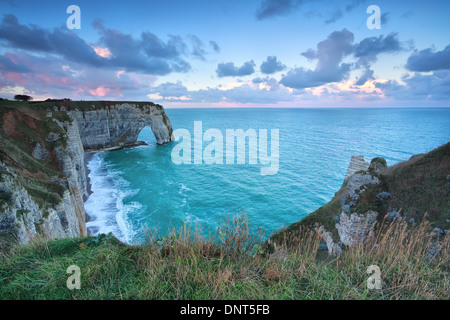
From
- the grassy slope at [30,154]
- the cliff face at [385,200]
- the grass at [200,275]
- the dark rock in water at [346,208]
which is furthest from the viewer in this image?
the grassy slope at [30,154]

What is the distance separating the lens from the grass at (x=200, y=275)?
13.7 feet

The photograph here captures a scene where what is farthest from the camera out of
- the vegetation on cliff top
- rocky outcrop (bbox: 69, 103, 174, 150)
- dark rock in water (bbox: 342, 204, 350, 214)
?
rocky outcrop (bbox: 69, 103, 174, 150)

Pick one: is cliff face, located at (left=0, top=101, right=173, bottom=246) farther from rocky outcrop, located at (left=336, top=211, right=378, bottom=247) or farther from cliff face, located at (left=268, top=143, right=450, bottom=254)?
rocky outcrop, located at (left=336, top=211, right=378, bottom=247)

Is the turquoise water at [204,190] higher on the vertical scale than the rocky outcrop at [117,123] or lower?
lower

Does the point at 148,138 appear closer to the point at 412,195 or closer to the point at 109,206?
the point at 109,206

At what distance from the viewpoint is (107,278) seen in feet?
15.2

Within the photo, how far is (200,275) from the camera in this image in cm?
443

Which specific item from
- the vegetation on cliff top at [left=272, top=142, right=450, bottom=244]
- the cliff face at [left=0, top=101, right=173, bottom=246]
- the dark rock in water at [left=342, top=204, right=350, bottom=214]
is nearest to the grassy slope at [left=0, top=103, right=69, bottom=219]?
the cliff face at [left=0, top=101, right=173, bottom=246]

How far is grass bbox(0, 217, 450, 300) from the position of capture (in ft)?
13.7

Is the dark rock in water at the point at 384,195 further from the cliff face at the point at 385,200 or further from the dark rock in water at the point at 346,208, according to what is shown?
the dark rock in water at the point at 346,208

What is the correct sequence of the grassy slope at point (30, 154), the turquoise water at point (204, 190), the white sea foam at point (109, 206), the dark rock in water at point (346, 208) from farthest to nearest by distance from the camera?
the turquoise water at point (204, 190) < the white sea foam at point (109, 206) < the grassy slope at point (30, 154) < the dark rock in water at point (346, 208)

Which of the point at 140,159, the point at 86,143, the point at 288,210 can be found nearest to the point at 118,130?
the point at 86,143

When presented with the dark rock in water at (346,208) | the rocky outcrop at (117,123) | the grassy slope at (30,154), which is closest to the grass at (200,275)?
the grassy slope at (30,154)

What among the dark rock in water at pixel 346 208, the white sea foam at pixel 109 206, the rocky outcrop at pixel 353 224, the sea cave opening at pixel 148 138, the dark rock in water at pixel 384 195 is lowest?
the white sea foam at pixel 109 206
